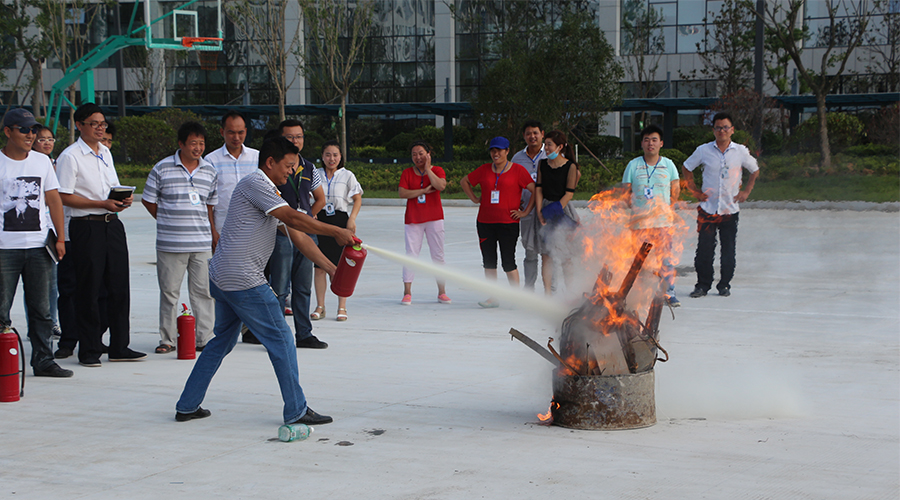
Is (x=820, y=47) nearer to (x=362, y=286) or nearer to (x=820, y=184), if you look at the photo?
(x=820, y=184)

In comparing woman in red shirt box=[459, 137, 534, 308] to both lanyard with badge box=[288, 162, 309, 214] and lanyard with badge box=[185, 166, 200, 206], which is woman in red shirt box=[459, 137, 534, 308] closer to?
lanyard with badge box=[288, 162, 309, 214]

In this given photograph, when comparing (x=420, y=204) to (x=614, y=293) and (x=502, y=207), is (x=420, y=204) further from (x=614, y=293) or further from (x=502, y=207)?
(x=614, y=293)

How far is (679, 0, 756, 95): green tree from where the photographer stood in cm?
3972

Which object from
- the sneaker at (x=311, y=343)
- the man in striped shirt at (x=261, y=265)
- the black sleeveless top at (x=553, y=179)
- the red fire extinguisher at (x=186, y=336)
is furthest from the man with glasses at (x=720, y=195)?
the man in striped shirt at (x=261, y=265)

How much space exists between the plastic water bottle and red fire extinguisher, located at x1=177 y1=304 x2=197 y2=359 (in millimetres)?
2803

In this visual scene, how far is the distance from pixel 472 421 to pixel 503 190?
4891 millimetres

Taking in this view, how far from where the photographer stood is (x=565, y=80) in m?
33.2

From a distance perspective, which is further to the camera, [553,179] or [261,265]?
Answer: [553,179]

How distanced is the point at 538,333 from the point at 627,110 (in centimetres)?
3811

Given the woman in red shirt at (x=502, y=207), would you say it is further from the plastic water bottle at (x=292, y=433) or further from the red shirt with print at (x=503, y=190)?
the plastic water bottle at (x=292, y=433)

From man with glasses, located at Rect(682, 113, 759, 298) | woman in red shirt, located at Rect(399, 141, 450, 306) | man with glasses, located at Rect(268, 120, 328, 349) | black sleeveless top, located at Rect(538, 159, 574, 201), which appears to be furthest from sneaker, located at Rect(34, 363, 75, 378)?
man with glasses, located at Rect(682, 113, 759, 298)

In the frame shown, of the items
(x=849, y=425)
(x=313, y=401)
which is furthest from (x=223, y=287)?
(x=849, y=425)

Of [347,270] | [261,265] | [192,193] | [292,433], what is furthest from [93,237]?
[292,433]

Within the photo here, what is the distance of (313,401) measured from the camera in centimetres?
617
